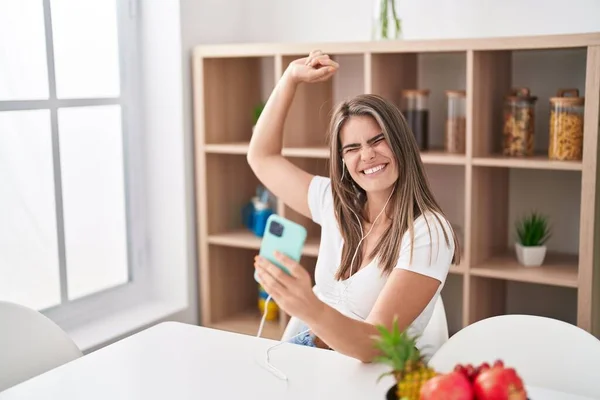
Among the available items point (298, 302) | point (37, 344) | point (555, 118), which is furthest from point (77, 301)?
point (555, 118)

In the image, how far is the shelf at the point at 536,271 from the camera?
248 centimetres

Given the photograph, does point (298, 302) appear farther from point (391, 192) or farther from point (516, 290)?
point (516, 290)

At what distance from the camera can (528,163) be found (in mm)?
2488

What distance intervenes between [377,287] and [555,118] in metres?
0.92

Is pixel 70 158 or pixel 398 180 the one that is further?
pixel 70 158

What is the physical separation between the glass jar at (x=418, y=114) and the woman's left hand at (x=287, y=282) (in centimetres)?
136

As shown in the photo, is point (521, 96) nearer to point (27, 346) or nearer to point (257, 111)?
point (257, 111)

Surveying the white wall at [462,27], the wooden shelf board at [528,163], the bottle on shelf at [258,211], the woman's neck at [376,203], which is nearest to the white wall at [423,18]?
the white wall at [462,27]

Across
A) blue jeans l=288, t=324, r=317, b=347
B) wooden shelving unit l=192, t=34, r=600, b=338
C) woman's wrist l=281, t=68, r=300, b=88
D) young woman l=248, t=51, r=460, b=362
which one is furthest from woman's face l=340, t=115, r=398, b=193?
wooden shelving unit l=192, t=34, r=600, b=338

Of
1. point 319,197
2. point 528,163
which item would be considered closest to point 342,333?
point 319,197

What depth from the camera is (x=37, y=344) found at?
1864 mm

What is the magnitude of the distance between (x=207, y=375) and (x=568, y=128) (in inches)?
56.6

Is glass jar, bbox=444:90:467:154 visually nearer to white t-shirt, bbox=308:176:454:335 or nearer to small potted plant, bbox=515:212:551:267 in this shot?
small potted plant, bbox=515:212:551:267

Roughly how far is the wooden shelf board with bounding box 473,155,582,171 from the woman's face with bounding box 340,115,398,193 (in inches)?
25.1
